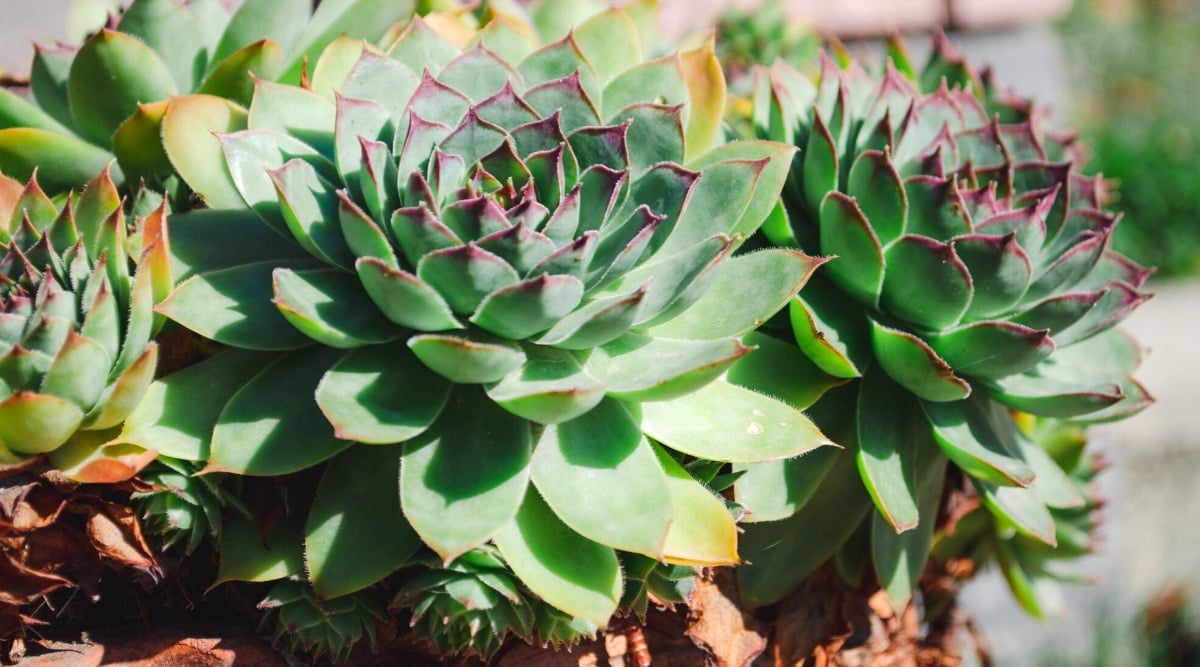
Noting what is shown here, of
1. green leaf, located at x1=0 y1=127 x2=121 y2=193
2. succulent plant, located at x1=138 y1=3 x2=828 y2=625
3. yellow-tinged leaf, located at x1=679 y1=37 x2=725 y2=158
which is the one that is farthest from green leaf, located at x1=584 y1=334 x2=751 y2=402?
green leaf, located at x1=0 y1=127 x2=121 y2=193

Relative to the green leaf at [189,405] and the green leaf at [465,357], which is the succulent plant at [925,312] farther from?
the green leaf at [189,405]

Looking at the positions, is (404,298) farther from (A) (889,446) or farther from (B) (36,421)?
(A) (889,446)

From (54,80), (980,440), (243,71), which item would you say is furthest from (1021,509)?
(54,80)

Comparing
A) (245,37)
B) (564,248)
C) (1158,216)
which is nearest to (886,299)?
(564,248)

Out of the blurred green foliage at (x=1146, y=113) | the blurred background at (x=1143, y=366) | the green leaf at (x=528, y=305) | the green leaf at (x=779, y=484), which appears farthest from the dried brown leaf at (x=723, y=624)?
the blurred green foliage at (x=1146, y=113)

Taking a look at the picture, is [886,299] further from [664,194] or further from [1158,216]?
[1158,216]

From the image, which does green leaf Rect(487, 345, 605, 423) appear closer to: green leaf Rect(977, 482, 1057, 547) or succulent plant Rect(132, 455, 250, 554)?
succulent plant Rect(132, 455, 250, 554)
